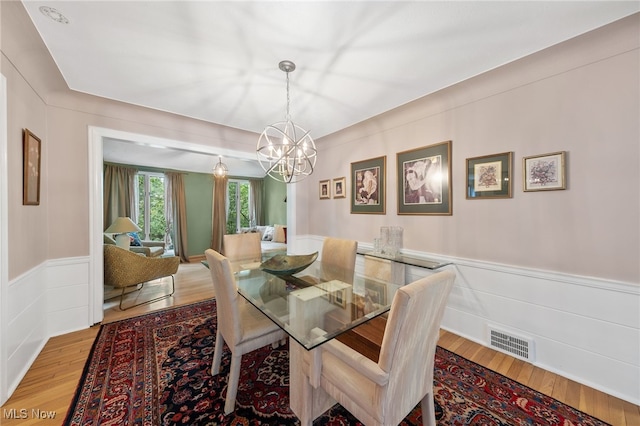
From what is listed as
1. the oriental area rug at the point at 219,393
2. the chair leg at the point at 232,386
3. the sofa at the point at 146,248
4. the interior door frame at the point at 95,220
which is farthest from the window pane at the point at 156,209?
the chair leg at the point at 232,386

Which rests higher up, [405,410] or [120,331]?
[405,410]

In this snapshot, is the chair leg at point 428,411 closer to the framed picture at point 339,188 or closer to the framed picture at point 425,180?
the framed picture at point 425,180

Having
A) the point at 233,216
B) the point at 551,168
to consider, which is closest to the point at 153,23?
the point at 551,168

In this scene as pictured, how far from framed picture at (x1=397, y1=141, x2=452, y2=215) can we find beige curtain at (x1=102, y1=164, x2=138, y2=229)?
5.90m

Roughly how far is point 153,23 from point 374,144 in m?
Result: 2.50

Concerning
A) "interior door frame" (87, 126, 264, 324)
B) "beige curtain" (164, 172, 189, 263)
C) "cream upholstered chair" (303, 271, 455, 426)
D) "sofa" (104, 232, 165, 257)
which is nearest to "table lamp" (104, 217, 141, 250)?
"sofa" (104, 232, 165, 257)

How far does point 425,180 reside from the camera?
2.67m

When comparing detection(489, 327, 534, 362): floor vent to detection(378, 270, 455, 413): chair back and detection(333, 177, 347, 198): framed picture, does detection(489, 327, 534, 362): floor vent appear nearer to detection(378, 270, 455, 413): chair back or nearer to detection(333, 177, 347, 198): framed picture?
detection(378, 270, 455, 413): chair back

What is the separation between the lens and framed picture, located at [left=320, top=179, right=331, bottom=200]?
3932 millimetres

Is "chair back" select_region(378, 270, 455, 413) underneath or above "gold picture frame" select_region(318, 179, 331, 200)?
underneath

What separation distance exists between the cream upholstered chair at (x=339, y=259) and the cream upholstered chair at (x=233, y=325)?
73cm

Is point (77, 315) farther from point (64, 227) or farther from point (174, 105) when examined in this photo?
point (174, 105)

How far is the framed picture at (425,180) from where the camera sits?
2498 millimetres

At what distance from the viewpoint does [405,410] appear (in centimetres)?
111
